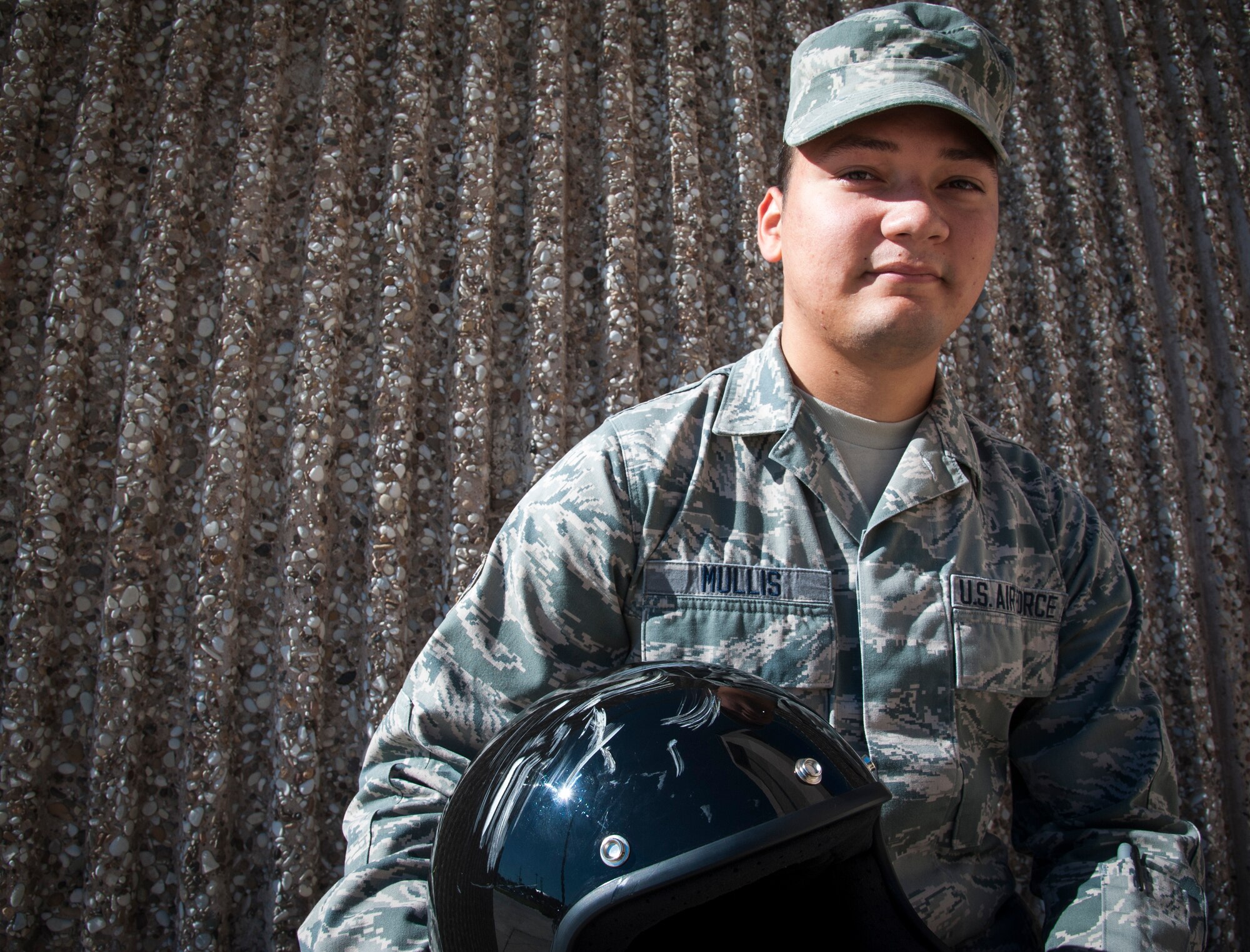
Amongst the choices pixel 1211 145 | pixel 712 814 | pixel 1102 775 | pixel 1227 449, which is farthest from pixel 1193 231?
pixel 712 814

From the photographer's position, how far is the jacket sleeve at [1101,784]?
107 cm

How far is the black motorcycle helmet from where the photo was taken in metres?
0.78

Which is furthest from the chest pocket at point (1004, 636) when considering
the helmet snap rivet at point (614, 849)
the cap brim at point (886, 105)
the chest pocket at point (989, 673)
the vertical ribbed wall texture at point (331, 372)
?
the vertical ribbed wall texture at point (331, 372)

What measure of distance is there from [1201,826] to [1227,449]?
112 centimetres

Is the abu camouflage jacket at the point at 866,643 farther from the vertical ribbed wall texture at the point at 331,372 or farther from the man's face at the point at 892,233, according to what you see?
the vertical ribbed wall texture at the point at 331,372

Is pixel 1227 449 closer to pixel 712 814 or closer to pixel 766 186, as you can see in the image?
pixel 766 186

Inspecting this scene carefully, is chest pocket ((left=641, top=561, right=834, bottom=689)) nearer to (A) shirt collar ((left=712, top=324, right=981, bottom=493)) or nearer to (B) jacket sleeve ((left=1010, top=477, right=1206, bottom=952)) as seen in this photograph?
(A) shirt collar ((left=712, top=324, right=981, bottom=493))

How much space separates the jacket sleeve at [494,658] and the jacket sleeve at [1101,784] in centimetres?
76

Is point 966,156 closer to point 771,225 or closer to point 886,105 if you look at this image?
point 886,105

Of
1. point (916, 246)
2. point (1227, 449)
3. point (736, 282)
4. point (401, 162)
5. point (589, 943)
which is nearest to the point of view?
point (589, 943)

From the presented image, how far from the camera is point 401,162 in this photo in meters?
1.82

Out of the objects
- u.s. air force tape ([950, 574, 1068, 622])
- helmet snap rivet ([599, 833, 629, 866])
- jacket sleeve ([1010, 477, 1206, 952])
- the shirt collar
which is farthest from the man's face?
helmet snap rivet ([599, 833, 629, 866])

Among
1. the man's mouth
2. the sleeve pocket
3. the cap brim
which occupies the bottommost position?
the sleeve pocket

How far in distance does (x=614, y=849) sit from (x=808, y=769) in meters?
0.25
